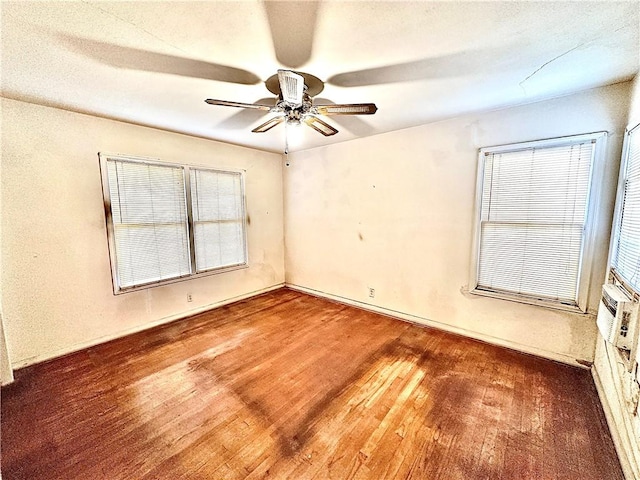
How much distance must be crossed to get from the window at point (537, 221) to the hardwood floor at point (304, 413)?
2.52 feet

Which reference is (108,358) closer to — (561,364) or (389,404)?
(389,404)

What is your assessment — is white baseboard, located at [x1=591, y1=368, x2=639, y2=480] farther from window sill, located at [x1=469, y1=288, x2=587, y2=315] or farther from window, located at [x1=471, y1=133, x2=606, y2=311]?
window, located at [x1=471, y1=133, x2=606, y2=311]

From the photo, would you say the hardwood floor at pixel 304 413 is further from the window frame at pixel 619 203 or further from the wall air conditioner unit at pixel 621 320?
the window frame at pixel 619 203

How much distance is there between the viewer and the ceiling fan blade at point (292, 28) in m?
1.29

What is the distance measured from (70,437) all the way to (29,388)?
957 mm

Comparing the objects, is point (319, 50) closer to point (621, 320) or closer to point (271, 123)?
point (271, 123)

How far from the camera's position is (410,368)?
242 cm

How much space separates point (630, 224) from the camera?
1.75 metres

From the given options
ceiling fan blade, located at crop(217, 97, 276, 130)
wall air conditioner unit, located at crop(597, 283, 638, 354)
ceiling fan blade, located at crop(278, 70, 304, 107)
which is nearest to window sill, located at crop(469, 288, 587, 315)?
wall air conditioner unit, located at crop(597, 283, 638, 354)

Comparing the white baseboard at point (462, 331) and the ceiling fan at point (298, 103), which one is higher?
the ceiling fan at point (298, 103)

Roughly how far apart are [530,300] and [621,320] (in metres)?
1.06

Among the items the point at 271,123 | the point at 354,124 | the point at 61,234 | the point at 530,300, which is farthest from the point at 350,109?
the point at 61,234

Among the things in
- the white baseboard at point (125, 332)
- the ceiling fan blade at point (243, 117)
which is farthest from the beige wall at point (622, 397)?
the white baseboard at point (125, 332)

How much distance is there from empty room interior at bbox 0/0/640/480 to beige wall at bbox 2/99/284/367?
0.02 m
